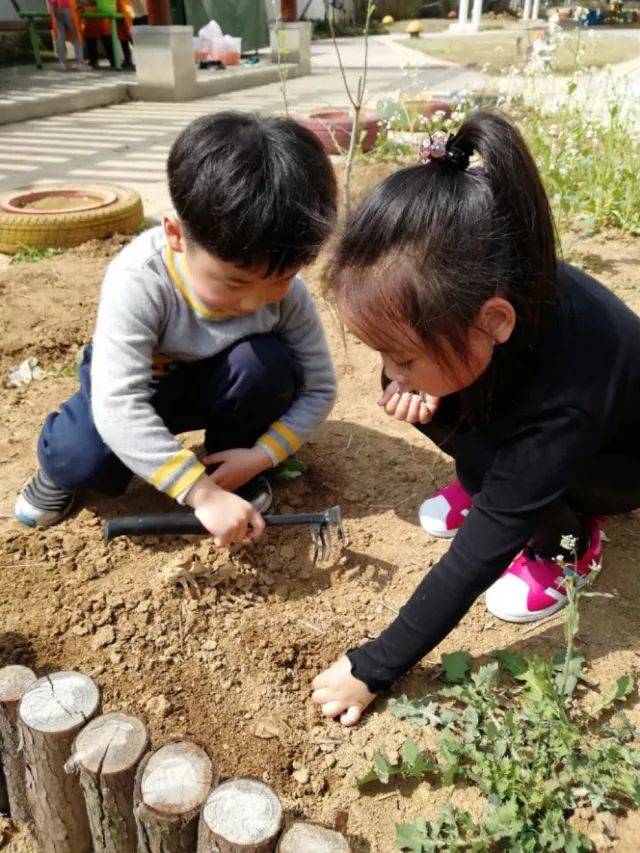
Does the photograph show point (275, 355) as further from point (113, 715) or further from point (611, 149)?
point (611, 149)

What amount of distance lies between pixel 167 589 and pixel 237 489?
347mm

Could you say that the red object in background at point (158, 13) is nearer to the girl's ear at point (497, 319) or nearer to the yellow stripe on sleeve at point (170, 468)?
the yellow stripe on sleeve at point (170, 468)

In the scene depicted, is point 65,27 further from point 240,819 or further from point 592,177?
point 240,819

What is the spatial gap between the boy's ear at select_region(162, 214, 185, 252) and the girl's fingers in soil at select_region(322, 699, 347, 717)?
1.01 metres

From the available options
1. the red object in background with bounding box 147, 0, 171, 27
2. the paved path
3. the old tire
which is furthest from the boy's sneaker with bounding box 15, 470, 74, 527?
the red object in background with bounding box 147, 0, 171, 27

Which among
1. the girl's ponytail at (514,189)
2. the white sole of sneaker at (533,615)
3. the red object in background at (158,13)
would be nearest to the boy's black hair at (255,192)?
the girl's ponytail at (514,189)

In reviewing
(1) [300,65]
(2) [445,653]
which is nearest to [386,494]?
(2) [445,653]

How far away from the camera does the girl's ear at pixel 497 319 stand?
1246mm

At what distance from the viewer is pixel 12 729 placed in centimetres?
134

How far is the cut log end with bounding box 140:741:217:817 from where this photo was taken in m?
1.13

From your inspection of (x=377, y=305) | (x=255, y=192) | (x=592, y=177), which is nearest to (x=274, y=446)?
(x=255, y=192)

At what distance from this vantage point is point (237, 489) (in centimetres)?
210

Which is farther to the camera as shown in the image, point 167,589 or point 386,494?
point 386,494

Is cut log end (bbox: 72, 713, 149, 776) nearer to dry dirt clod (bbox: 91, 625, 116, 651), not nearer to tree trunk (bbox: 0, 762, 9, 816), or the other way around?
tree trunk (bbox: 0, 762, 9, 816)
